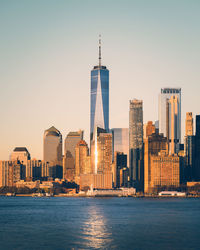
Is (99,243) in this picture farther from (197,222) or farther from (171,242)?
(197,222)

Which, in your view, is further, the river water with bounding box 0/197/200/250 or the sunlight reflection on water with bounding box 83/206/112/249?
the sunlight reflection on water with bounding box 83/206/112/249

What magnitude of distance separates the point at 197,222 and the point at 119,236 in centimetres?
4331

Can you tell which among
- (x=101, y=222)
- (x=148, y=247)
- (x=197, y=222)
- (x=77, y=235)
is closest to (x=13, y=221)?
(x=101, y=222)

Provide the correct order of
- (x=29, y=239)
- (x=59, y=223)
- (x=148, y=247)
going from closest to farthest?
1. (x=148, y=247)
2. (x=29, y=239)
3. (x=59, y=223)

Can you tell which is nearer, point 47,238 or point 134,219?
point 47,238

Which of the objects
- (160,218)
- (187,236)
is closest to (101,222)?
(160,218)

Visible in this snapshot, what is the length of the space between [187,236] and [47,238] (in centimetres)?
3084

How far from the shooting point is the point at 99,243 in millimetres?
109375

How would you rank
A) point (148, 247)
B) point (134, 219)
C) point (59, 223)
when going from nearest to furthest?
point (148, 247) < point (59, 223) < point (134, 219)

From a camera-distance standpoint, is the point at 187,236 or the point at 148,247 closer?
the point at 148,247

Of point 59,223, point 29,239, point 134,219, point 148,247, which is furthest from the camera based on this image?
point 134,219

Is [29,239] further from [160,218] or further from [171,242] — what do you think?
[160,218]

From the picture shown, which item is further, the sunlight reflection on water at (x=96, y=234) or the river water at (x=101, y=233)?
the sunlight reflection on water at (x=96, y=234)

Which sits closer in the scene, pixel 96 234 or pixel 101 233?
pixel 96 234
